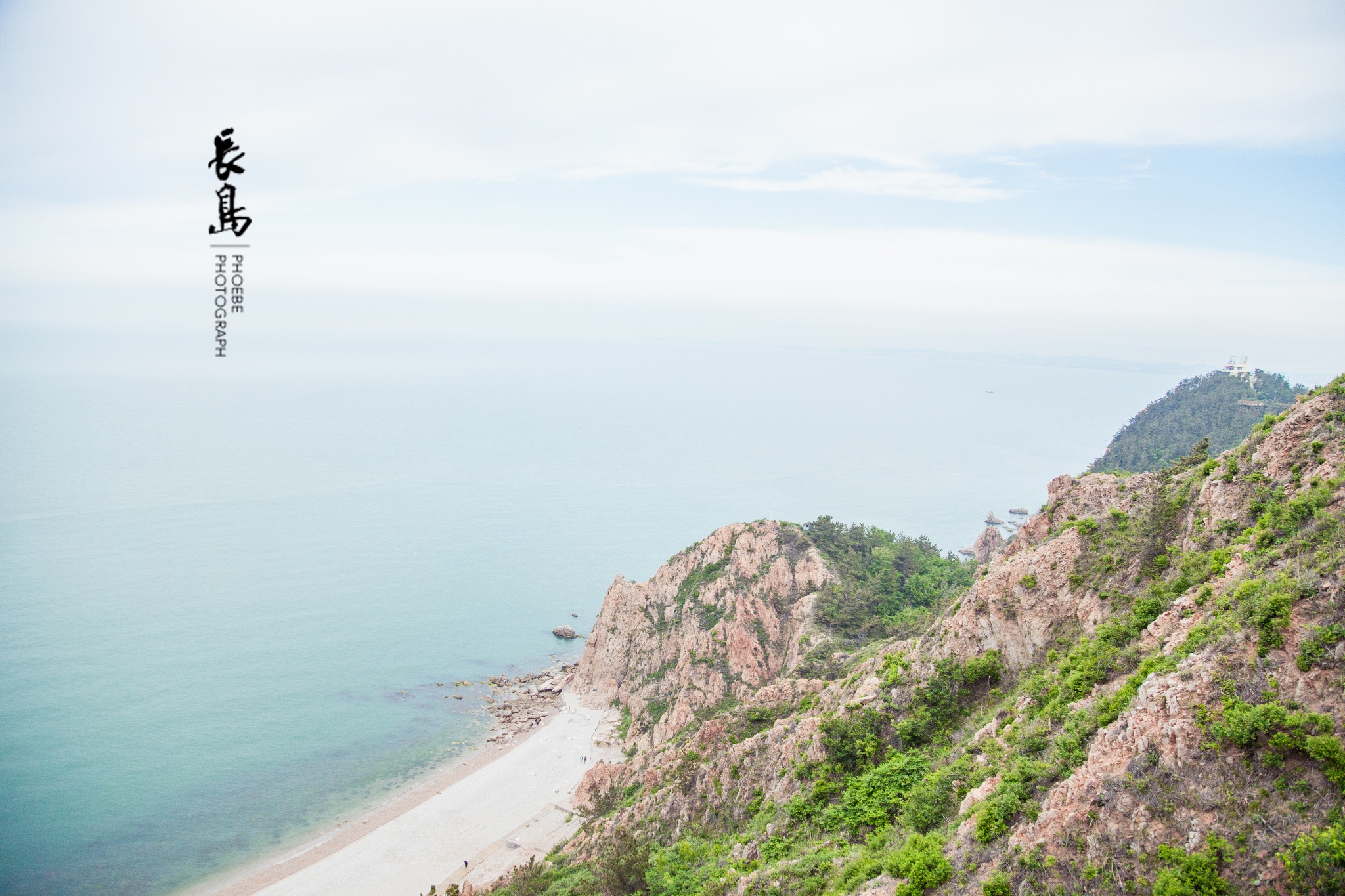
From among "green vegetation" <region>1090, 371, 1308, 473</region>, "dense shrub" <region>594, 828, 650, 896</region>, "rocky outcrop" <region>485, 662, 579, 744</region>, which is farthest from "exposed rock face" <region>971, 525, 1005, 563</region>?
"dense shrub" <region>594, 828, 650, 896</region>

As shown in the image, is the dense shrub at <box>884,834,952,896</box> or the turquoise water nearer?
the dense shrub at <box>884,834,952,896</box>

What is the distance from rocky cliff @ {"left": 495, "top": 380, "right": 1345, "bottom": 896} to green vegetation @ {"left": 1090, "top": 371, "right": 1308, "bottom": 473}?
2790 inches

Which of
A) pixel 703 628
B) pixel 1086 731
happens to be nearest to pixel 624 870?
pixel 1086 731

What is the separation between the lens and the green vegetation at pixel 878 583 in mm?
43438

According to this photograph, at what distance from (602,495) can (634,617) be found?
67.6m

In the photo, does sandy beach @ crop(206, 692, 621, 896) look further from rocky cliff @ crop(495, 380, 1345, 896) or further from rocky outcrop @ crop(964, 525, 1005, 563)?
rocky outcrop @ crop(964, 525, 1005, 563)

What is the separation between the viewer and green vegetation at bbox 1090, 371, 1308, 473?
282 ft

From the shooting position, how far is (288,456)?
13075 centimetres

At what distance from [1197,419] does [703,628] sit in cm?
8382

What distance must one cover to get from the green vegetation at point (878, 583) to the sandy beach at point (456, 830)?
17.7 metres

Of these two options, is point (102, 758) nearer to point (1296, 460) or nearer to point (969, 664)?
point (969, 664)

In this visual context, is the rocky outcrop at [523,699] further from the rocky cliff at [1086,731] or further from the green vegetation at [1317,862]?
the green vegetation at [1317,862]

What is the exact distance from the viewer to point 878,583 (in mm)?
48000

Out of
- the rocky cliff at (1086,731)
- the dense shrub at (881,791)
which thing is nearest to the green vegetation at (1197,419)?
the rocky cliff at (1086,731)
